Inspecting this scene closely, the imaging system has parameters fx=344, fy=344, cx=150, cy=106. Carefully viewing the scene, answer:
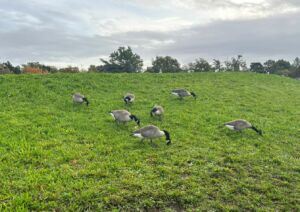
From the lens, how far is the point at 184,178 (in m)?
9.47

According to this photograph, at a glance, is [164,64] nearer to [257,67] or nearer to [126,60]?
[126,60]

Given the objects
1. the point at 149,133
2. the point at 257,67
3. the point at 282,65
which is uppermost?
the point at 282,65

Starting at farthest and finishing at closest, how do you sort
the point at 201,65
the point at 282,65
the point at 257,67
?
the point at 282,65, the point at 257,67, the point at 201,65

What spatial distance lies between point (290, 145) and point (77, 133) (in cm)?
831

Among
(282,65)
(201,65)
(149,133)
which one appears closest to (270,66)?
(282,65)

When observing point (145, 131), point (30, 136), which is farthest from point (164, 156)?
point (30, 136)

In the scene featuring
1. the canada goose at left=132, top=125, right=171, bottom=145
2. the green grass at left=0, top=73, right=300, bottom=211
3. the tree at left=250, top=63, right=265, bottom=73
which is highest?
the tree at left=250, top=63, right=265, bottom=73

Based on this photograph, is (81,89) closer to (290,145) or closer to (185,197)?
(290,145)

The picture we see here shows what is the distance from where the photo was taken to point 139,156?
1082cm

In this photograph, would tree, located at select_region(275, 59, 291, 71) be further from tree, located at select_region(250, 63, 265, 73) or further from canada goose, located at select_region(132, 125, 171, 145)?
canada goose, located at select_region(132, 125, 171, 145)

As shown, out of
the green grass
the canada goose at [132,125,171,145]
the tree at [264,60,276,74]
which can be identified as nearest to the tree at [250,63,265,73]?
the tree at [264,60,276,74]

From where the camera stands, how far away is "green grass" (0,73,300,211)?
27.2 ft

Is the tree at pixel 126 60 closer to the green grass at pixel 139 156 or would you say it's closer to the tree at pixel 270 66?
the tree at pixel 270 66

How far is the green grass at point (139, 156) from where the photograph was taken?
829 cm
